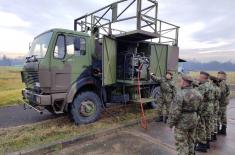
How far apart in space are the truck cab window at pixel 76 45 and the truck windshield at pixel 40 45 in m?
0.53

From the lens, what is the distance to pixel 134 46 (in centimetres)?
754

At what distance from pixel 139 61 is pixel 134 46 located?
671 mm

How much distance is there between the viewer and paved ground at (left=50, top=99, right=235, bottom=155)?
14.7ft

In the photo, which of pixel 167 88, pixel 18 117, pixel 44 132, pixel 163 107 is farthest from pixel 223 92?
pixel 18 117

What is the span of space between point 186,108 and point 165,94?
2.89 metres

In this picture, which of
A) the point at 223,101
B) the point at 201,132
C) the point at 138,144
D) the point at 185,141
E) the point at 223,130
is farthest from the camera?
the point at 223,130

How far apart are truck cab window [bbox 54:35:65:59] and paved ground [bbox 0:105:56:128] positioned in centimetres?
240

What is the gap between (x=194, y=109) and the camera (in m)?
3.70

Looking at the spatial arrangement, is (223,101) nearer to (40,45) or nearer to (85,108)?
(85,108)

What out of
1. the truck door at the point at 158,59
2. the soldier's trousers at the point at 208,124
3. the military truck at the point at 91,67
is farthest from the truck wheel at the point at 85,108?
the soldier's trousers at the point at 208,124

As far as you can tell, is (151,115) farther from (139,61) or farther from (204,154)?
(204,154)

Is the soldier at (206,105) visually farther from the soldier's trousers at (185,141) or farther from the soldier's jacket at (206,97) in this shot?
the soldier's trousers at (185,141)

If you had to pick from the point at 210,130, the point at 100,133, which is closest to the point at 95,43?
the point at 100,133

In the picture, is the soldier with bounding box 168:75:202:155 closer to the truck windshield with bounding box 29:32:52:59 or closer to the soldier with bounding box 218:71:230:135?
the soldier with bounding box 218:71:230:135
